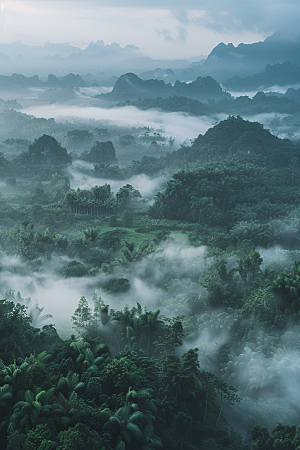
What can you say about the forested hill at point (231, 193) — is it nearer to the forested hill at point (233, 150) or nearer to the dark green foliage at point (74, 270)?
the forested hill at point (233, 150)

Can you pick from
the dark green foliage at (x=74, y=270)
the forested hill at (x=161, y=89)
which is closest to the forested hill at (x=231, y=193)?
the dark green foliage at (x=74, y=270)

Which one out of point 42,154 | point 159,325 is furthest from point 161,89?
point 159,325

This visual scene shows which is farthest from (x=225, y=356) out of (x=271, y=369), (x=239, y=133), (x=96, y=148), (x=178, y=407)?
(x=96, y=148)

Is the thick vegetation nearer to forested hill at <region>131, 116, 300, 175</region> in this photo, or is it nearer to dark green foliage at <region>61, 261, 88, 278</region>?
dark green foliage at <region>61, 261, 88, 278</region>

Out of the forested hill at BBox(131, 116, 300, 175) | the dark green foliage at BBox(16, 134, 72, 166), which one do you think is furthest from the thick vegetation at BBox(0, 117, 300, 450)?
the dark green foliage at BBox(16, 134, 72, 166)

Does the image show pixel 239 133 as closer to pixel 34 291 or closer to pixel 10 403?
pixel 34 291

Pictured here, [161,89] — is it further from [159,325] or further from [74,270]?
[159,325]
